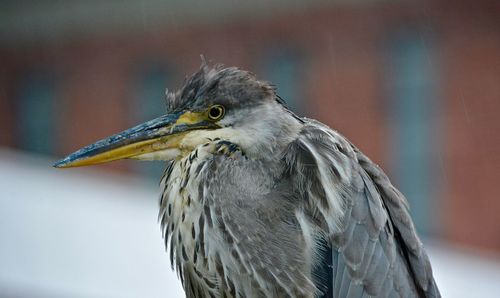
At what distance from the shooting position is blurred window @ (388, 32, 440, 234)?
1831 centimetres

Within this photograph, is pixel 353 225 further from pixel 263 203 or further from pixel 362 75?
pixel 362 75

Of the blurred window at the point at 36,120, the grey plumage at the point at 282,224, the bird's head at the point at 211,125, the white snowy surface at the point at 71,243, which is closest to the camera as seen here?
the grey plumage at the point at 282,224

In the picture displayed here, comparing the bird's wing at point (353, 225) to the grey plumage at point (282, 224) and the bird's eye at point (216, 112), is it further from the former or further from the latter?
the bird's eye at point (216, 112)

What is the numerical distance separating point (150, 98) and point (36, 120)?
2.39 metres

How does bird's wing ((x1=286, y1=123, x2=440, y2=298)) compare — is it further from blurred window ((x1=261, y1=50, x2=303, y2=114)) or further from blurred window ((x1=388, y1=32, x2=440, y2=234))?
blurred window ((x1=261, y1=50, x2=303, y2=114))

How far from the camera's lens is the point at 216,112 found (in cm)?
421

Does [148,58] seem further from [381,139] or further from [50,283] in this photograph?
[50,283]

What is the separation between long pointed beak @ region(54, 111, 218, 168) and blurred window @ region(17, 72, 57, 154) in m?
17.3

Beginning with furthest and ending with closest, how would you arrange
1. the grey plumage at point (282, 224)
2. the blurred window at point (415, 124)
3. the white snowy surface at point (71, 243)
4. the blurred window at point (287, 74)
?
the blurred window at point (287, 74) < the blurred window at point (415, 124) < the white snowy surface at point (71, 243) < the grey plumage at point (282, 224)

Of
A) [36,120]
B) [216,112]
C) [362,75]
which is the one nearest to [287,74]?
[362,75]

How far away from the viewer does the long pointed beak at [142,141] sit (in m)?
4.12

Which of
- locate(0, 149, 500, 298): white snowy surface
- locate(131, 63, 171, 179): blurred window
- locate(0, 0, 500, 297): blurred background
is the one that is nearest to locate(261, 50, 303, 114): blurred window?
locate(0, 0, 500, 297): blurred background

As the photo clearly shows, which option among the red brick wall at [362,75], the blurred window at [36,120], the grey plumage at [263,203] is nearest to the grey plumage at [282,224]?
the grey plumage at [263,203]

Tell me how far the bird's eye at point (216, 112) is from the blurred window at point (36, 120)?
682 inches
